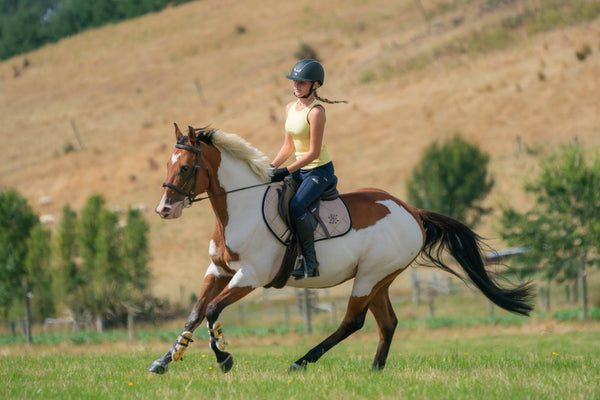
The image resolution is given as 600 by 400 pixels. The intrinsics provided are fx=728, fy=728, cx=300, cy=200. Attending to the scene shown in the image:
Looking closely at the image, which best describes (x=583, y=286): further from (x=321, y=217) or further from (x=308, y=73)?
(x=308, y=73)

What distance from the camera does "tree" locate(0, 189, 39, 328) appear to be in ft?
85.3

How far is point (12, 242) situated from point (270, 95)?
59.3 meters

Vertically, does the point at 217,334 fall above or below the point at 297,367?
above

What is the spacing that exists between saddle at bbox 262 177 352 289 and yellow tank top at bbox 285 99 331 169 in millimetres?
346

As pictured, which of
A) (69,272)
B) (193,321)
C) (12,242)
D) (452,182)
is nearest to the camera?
(193,321)

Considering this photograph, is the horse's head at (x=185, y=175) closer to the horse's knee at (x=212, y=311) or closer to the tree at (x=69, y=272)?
the horse's knee at (x=212, y=311)

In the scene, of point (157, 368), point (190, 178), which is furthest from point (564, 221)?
point (157, 368)

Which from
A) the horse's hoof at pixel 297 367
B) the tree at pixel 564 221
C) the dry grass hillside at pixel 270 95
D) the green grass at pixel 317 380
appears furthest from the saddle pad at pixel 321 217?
the dry grass hillside at pixel 270 95

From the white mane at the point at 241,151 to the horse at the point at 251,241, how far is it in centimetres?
1

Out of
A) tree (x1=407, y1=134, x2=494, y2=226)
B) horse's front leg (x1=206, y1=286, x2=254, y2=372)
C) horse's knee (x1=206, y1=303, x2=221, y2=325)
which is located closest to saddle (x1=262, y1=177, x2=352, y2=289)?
horse's front leg (x1=206, y1=286, x2=254, y2=372)

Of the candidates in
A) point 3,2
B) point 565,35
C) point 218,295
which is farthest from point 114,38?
point 218,295

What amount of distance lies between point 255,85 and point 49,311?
63.3 metres

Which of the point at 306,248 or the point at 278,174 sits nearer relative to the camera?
the point at 306,248

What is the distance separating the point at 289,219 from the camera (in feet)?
27.1
